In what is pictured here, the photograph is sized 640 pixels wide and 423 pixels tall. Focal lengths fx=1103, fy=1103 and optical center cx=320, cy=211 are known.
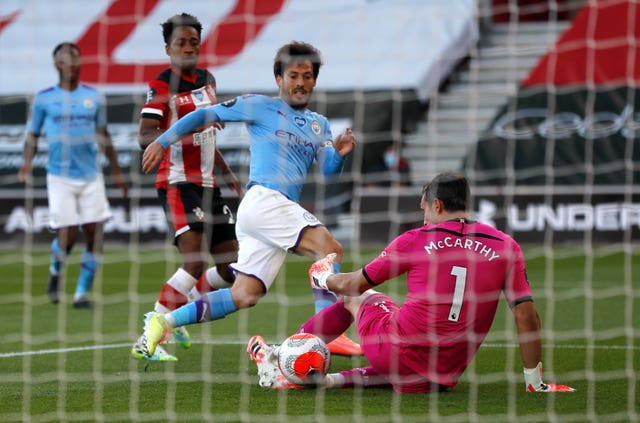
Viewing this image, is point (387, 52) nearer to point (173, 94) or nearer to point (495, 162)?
point (495, 162)

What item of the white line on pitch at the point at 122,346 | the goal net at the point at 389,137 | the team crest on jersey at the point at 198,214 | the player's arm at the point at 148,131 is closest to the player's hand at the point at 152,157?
the player's arm at the point at 148,131

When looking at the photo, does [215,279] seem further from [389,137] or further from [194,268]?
[389,137]

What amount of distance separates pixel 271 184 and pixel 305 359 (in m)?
1.15

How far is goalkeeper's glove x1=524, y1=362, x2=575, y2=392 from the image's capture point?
554cm

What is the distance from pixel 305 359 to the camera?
219 inches

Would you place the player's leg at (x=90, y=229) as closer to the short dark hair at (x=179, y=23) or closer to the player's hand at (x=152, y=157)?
the short dark hair at (x=179, y=23)

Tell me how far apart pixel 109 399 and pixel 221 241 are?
1972 mm

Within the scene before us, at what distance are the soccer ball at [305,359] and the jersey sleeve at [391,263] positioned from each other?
47 centimetres

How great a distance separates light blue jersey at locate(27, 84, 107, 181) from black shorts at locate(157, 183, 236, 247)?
3078 millimetres

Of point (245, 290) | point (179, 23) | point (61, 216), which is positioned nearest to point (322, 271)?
point (245, 290)

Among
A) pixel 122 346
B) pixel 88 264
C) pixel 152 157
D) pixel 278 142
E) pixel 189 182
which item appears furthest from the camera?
pixel 88 264

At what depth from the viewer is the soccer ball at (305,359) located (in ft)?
18.2

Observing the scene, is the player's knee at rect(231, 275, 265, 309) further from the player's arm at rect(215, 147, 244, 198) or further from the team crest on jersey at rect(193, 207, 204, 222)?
the player's arm at rect(215, 147, 244, 198)

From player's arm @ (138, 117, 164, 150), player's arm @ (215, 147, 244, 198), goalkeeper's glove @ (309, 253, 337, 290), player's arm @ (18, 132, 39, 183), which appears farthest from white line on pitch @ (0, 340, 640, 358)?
player's arm @ (18, 132, 39, 183)
